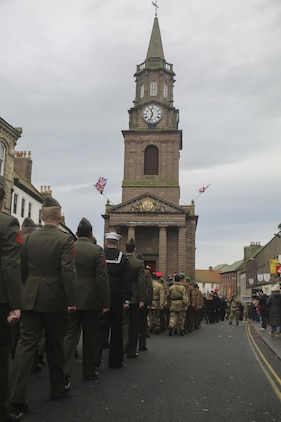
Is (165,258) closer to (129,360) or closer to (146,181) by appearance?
(146,181)

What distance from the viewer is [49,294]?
16.6 ft

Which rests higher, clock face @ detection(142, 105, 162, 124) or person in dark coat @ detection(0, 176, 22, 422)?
clock face @ detection(142, 105, 162, 124)

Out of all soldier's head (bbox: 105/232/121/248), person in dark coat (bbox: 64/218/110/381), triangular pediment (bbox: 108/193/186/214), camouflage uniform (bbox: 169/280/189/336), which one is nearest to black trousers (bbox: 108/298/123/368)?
person in dark coat (bbox: 64/218/110/381)

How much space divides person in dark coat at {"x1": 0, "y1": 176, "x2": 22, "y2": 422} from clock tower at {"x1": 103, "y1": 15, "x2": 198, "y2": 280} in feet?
147

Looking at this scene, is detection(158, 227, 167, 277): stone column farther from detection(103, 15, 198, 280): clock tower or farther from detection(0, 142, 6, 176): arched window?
detection(0, 142, 6, 176): arched window

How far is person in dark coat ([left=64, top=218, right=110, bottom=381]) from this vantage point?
6.20 meters

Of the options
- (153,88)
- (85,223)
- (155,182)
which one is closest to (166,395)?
(85,223)

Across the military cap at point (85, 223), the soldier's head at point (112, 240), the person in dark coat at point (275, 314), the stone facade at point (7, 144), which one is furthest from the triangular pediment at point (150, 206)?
the military cap at point (85, 223)

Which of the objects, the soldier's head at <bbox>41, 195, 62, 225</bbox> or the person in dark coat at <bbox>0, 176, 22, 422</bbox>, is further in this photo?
the soldier's head at <bbox>41, 195, 62, 225</bbox>

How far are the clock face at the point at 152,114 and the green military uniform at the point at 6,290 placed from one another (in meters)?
51.6

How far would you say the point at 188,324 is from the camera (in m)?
17.3

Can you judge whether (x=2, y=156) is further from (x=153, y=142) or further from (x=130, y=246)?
(x=153, y=142)

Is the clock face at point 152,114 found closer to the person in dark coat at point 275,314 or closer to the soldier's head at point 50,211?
the person in dark coat at point 275,314

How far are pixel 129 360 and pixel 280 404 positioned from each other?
3.66m
